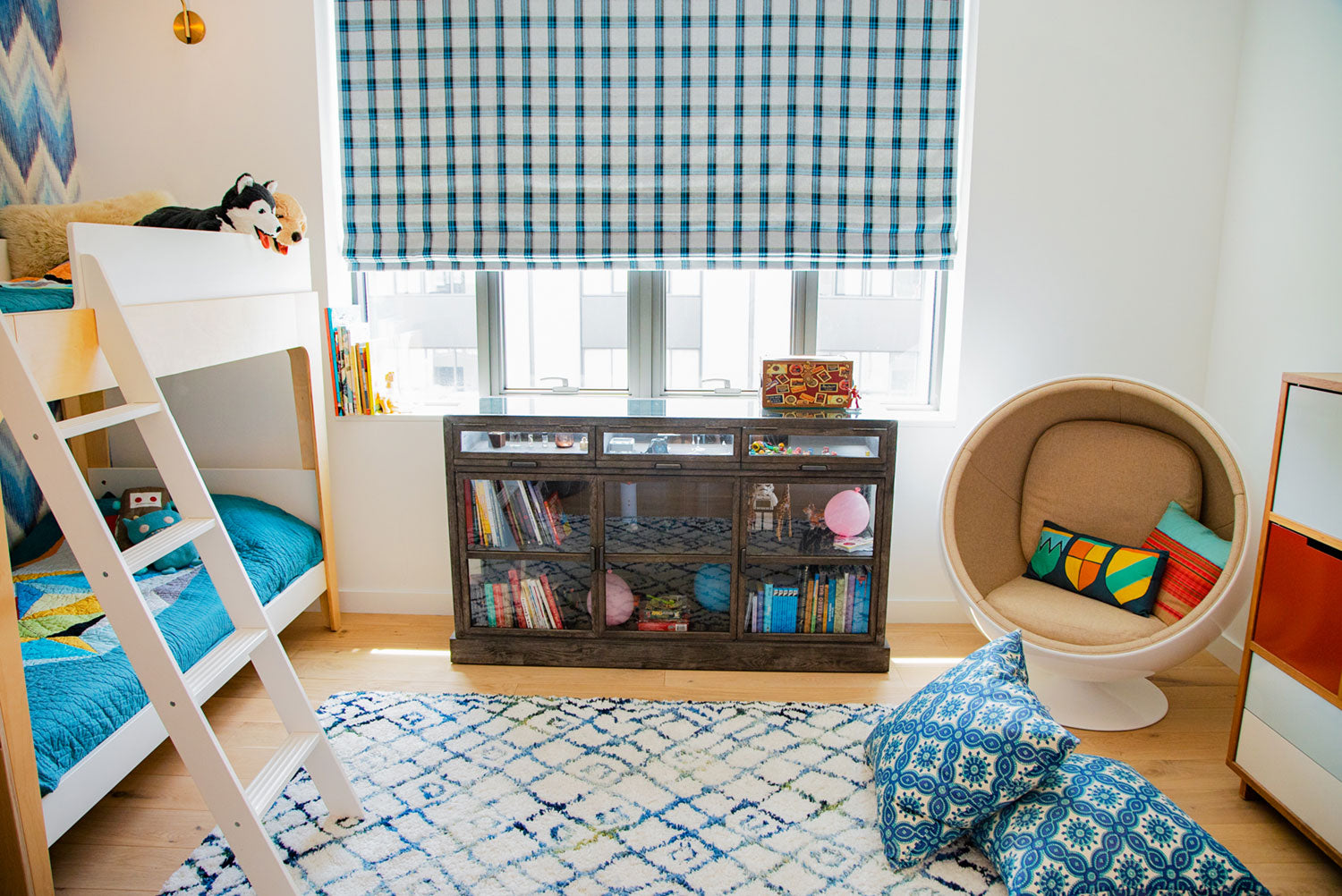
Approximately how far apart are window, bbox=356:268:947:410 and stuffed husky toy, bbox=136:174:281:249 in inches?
28.5

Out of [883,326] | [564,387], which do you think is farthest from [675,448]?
[883,326]

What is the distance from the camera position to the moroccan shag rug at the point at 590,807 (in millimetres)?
1909

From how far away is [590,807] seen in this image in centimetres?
216

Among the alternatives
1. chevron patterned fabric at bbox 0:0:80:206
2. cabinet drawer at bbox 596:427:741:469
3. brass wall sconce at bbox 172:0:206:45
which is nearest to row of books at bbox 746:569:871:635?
cabinet drawer at bbox 596:427:741:469

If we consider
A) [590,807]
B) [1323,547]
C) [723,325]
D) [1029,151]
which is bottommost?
[590,807]

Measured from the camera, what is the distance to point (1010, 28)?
292 cm

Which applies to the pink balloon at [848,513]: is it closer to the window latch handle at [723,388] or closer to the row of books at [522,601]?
the window latch handle at [723,388]

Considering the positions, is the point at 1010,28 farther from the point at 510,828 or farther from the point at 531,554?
the point at 510,828

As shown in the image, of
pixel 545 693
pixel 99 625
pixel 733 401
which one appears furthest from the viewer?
pixel 733 401

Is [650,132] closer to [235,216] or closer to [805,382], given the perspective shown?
[805,382]

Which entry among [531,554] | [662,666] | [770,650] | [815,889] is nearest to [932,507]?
[770,650]

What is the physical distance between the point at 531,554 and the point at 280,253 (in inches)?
48.2

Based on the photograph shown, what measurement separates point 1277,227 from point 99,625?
355cm

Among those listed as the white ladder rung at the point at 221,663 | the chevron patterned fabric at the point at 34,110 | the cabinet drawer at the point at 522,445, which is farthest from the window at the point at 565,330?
the white ladder rung at the point at 221,663
